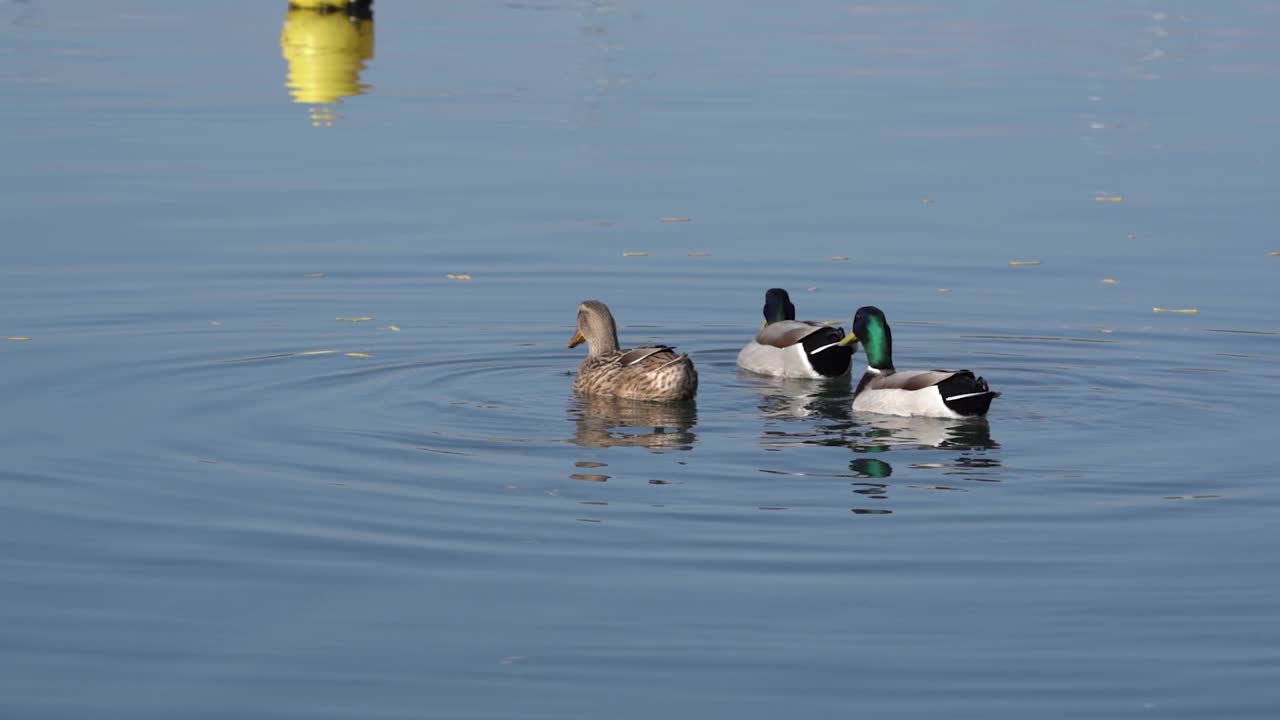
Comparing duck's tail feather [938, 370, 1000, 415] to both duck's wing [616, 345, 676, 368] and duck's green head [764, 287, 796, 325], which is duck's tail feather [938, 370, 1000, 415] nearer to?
duck's wing [616, 345, 676, 368]

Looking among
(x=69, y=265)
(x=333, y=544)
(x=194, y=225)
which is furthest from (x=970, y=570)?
(x=194, y=225)

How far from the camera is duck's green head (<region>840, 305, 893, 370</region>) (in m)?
14.5

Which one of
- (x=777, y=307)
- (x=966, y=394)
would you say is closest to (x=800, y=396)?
(x=777, y=307)

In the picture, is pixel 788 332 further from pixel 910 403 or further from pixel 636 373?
pixel 910 403

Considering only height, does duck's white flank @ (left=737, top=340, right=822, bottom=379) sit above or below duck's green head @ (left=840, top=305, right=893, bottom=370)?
below

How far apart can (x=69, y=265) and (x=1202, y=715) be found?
12.6m

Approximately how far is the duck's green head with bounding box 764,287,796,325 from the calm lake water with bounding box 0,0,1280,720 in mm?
495

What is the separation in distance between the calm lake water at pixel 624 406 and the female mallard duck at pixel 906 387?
21cm

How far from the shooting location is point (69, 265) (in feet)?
58.9

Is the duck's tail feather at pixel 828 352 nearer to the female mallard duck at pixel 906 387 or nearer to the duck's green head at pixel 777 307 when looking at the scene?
the duck's green head at pixel 777 307

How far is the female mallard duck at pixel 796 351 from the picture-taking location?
15.2m

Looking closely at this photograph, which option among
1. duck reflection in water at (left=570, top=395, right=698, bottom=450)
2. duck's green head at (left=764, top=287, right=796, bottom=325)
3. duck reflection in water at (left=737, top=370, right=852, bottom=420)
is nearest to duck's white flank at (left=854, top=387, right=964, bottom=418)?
duck reflection in water at (left=737, top=370, right=852, bottom=420)

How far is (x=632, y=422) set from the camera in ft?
44.7

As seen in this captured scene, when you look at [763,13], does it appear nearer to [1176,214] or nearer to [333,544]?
[1176,214]
